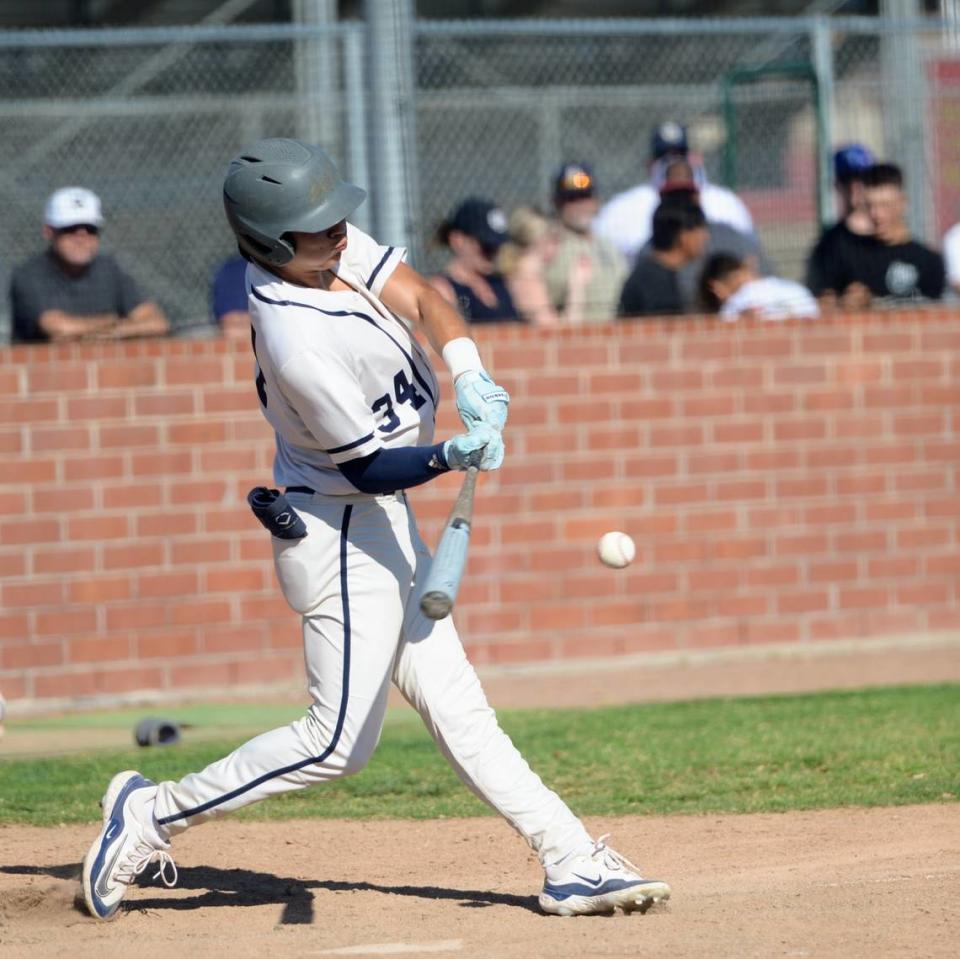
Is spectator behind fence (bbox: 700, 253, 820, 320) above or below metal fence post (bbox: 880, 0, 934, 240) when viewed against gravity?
below

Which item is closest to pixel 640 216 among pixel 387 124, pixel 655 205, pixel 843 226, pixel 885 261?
pixel 655 205

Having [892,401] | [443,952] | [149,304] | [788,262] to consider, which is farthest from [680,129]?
[443,952]

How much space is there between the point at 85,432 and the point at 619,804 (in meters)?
3.77

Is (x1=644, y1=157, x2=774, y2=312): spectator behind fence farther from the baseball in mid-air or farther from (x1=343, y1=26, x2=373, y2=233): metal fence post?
the baseball in mid-air

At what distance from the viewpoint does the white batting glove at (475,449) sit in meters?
4.18

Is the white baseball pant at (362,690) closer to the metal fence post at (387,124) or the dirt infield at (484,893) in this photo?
the dirt infield at (484,893)

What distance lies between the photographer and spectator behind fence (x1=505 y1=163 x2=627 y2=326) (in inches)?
364

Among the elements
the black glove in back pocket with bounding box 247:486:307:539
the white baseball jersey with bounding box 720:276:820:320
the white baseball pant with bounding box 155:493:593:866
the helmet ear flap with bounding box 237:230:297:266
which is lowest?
the white baseball pant with bounding box 155:493:593:866

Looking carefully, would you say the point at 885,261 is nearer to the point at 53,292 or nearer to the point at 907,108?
the point at 907,108

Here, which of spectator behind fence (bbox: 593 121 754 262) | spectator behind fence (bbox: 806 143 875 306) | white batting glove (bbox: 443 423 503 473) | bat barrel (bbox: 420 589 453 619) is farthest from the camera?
spectator behind fence (bbox: 806 143 875 306)

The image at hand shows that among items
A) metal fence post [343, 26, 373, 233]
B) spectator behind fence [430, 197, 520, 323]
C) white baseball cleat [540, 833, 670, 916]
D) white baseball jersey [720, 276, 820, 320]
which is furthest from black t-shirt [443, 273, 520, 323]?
white baseball cleat [540, 833, 670, 916]

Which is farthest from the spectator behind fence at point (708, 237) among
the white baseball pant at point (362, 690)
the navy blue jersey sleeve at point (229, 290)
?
the white baseball pant at point (362, 690)

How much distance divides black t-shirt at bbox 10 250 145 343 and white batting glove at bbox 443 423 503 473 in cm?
482

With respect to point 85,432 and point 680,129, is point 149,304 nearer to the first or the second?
point 85,432
